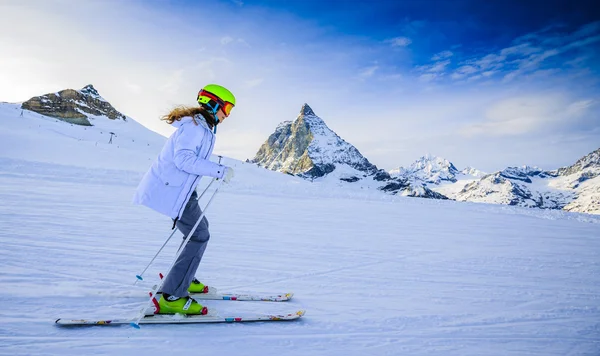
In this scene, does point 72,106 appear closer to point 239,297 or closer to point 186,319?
point 239,297

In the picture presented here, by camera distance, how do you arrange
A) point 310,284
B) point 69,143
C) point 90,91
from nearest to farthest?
1. point 310,284
2. point 69,143
3. point 90,91

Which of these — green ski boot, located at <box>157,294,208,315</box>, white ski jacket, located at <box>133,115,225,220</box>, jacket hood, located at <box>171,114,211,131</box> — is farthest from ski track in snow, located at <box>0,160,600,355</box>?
jacket hood, located at <box>171,114,211,131</box>

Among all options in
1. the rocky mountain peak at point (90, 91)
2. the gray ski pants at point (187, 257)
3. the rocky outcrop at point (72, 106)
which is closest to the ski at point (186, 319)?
the gray ski pants at point (187, 257)

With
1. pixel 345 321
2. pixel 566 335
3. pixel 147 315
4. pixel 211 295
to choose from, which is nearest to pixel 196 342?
pixel 147 315

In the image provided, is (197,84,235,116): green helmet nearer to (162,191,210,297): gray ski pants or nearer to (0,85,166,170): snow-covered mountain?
(162,191,210,297): gray ski pants

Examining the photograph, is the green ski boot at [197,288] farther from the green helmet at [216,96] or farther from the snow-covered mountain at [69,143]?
the snow-covered mountain at [69,143]

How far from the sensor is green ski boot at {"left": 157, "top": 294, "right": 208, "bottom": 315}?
10.5 feet

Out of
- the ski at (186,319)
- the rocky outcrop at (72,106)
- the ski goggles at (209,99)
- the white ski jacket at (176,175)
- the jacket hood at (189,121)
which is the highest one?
the rocky outcrop at (72,106)

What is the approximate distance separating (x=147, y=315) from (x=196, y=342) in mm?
684

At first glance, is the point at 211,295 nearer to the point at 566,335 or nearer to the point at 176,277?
the point at 176,277

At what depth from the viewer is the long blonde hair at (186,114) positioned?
10.7 ft

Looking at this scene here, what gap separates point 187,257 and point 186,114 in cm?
158

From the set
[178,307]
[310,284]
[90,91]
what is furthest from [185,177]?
[90,91]

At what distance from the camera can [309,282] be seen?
4574 millimetres
